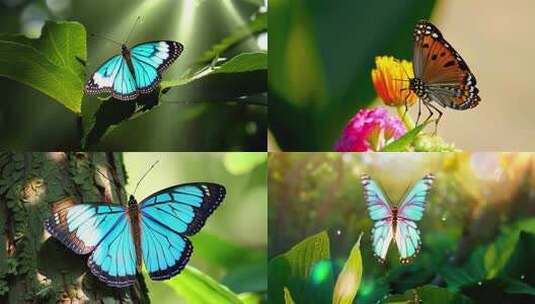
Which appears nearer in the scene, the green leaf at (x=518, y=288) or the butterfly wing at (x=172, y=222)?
the butterfly wing at (x=172, y=222)

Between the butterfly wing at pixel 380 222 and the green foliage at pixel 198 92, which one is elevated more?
the green foliage at pixel 198 92

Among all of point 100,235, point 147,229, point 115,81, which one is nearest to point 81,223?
point 100,235

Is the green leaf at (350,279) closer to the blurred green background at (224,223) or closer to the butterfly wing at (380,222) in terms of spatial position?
the butterfly wing at (380,222)

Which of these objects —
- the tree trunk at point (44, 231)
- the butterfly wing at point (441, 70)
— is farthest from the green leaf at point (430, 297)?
the tree trunk at point (44, 231)

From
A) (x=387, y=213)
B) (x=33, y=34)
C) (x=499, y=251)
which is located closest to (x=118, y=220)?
(x=33, y=34)

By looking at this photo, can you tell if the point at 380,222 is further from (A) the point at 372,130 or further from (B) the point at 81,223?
(B) the point at 81,223

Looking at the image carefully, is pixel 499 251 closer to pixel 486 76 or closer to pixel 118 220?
pixel 486 76

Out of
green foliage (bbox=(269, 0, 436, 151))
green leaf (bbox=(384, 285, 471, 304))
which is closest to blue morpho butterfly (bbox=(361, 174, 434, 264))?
green leaf (bbox=(384, 285, 471, 304))
